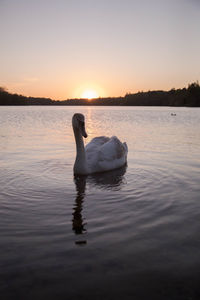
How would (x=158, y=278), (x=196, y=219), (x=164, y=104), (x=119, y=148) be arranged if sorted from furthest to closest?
(x=164, y=104)
(x=119, y=148)
(x=196, y=219)
(x=158, y=278)

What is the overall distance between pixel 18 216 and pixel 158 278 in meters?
3.03

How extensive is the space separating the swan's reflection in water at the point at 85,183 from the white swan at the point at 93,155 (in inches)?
8.6

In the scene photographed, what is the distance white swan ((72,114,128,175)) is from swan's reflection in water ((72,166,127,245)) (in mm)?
219

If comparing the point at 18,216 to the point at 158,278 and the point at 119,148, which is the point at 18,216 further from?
the point at 119,148

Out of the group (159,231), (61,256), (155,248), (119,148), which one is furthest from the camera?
(119,148)

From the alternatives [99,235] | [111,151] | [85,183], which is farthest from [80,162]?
[99,235]

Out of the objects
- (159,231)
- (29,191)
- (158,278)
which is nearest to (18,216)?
(29,191)

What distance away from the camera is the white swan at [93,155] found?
9617 mm

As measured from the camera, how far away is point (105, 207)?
21.3 feet

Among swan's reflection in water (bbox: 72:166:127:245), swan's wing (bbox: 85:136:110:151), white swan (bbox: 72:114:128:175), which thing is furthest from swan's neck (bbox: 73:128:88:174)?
swan's wing (bbox: 85:136:110:151)

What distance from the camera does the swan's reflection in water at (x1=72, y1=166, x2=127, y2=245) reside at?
546 cm

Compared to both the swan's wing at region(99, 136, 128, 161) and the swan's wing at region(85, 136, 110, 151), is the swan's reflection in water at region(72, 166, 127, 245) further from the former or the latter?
the swan's wing at region(85, 136, 110, 151)

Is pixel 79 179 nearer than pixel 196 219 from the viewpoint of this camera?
No

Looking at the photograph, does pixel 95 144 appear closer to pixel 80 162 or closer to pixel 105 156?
pixel 105 156
